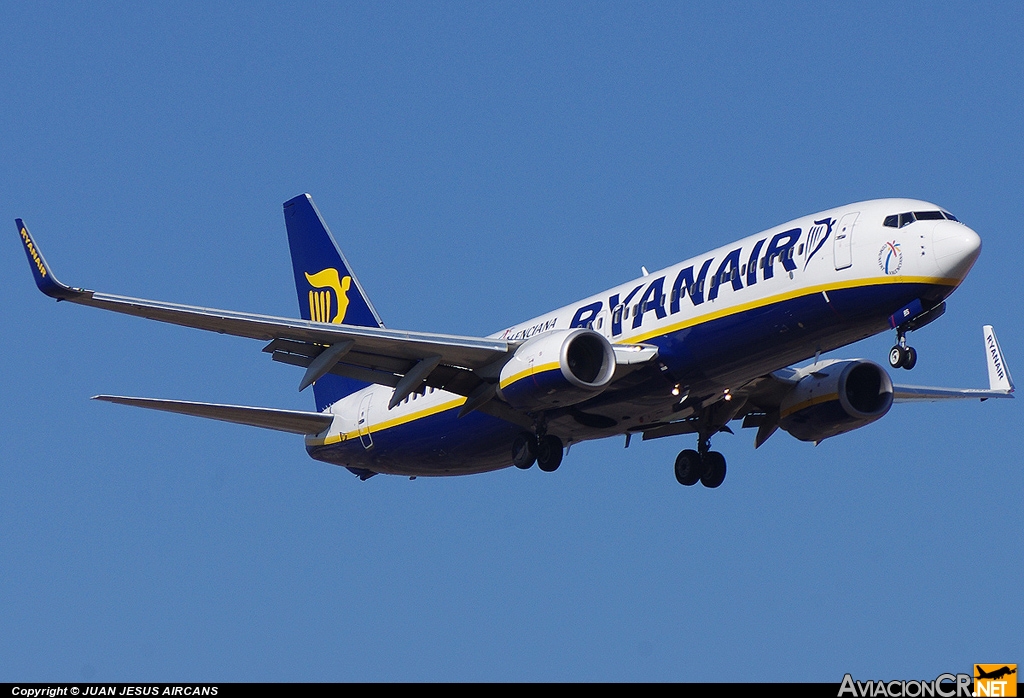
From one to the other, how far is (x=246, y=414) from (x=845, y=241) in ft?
53.9

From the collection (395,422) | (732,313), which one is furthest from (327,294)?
(732,313)

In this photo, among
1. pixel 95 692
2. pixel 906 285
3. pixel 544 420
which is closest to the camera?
pixel 95 692

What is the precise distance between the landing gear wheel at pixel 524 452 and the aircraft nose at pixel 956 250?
35.7ft

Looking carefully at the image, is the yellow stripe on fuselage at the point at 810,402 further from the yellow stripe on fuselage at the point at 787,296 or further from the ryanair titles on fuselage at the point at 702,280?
the yellow stripe on fuselage at the point at 787,296

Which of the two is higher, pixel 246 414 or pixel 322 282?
pixel 322 282

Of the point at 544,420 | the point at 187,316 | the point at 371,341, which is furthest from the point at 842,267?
the point at 187,316

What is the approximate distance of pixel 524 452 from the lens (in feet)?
119

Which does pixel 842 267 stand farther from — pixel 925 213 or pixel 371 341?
pixel 371 341

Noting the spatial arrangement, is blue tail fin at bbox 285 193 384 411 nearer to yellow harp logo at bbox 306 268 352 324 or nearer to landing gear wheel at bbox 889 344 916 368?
yellow harp logo at bbox 306 268 352 324

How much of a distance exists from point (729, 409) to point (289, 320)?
12.1 meters

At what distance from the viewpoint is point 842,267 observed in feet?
103

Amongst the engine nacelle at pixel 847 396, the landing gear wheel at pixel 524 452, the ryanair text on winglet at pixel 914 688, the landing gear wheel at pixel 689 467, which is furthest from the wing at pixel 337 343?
the ryanair text on winglet at pixel 914 688

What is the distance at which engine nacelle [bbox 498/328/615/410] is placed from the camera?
33125mm

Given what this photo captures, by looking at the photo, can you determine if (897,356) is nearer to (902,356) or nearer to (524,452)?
(902,356)
